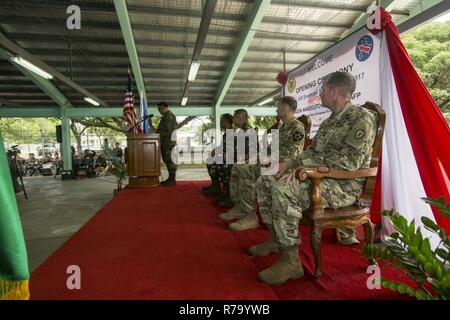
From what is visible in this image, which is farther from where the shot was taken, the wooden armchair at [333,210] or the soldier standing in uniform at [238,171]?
the soldier standing in uniform at [238,171]

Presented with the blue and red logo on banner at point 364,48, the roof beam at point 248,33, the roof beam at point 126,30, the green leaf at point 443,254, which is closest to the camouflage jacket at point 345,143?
the green leaf at point 443,254

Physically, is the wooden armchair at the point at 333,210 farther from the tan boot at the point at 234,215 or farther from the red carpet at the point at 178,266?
the tan boot at the point at 234,215

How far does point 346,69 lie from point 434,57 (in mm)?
5864

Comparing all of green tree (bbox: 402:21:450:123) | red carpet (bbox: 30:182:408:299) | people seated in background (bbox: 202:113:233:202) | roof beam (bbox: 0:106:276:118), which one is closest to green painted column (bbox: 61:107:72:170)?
roof beam (bbox: 0:106:276:118)

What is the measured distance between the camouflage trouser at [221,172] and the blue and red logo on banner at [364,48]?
1839mm

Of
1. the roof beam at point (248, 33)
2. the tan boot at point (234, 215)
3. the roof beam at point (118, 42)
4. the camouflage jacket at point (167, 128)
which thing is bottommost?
the tan boot at point (234, 215)

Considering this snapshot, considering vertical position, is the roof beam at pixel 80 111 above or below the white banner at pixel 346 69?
above

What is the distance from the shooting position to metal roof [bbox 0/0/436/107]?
15.0ft

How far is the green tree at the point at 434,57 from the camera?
A: 651cm

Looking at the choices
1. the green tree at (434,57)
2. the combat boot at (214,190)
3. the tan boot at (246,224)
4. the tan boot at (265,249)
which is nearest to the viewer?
the tan boot at (265,249)

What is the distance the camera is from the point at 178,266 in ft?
5.59

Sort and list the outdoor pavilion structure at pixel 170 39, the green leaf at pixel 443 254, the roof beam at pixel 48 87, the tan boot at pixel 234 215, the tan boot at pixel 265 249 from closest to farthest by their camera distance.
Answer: the green leaf at pixel 443 254 < the tan boot at pixel 265 249 < the tan boot at pixel 234 215 < the outdoor pavilion structure at pixel 170 39 < the roof beam at pixel 48 87
